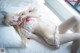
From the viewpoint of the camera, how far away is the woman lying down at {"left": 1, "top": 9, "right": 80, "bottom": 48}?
1336mm

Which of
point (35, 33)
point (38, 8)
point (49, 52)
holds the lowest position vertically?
point (49, 52)

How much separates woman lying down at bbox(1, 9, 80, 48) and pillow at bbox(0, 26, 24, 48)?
43 mm

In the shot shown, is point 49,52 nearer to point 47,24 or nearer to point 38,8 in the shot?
point 47,24

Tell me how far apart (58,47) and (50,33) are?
130mm

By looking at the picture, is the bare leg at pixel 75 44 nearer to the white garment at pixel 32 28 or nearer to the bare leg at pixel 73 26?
the bare leg at pixel 73 26

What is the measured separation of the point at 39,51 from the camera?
51.6 inches

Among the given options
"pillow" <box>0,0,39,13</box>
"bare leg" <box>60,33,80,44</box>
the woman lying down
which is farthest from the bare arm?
"pillow" <box>0,0,39,13</box>

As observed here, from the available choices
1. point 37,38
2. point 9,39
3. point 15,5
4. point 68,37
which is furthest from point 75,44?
point 15,5

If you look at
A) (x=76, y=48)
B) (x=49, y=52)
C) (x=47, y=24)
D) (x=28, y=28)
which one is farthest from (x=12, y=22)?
(x=76, y=48)

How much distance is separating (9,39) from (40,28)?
0.29 meters

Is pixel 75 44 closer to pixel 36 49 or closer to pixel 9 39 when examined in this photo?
pixel 36 49

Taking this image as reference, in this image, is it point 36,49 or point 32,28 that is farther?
point 32,28

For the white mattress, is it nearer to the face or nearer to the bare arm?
the bare arm

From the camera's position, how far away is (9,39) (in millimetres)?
A: 1306
